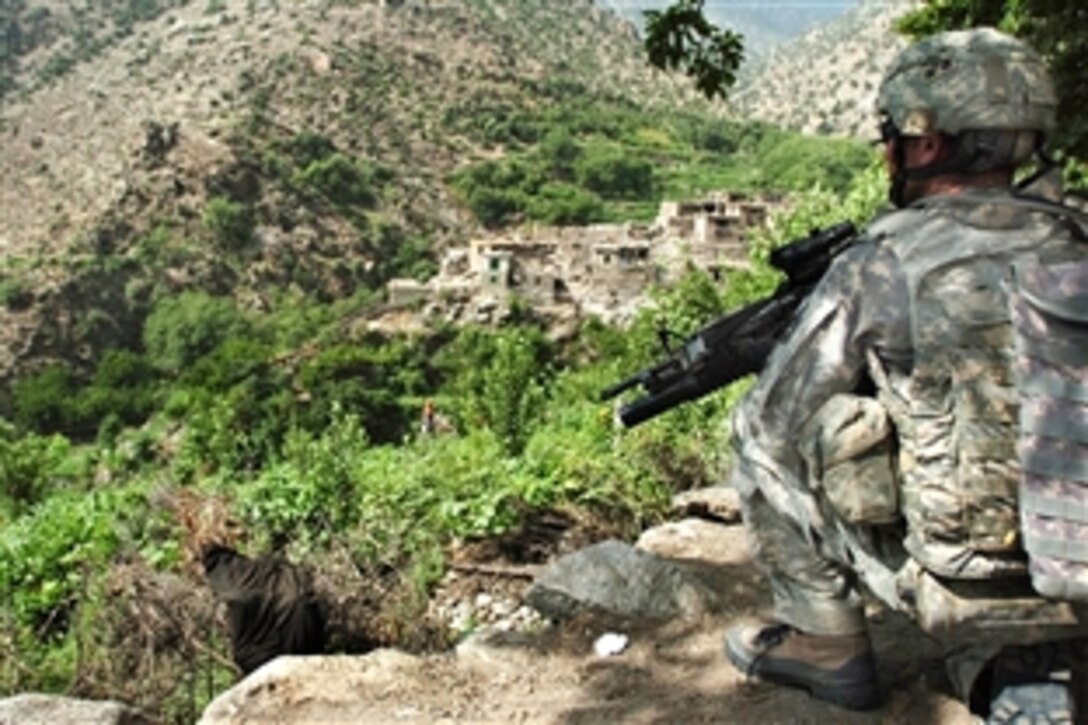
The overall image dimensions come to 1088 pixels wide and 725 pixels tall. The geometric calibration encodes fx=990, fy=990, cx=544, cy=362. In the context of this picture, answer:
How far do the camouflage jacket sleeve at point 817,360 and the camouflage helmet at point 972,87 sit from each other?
30cm

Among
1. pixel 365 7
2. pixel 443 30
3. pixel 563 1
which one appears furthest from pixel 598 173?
pixel 563 1

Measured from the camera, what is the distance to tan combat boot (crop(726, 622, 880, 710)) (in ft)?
8.45

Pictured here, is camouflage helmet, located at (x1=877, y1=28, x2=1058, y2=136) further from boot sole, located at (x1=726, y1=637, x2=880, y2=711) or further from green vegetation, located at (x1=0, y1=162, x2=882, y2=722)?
green vegetation, located at (x1=0, y1=162, x2=882, y2=722)

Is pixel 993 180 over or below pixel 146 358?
over

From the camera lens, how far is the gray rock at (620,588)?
367 centimetres

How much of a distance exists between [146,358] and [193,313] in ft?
10.7

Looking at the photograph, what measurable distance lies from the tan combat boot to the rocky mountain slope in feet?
305

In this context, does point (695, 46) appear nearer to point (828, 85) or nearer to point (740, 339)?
point (740, 339)

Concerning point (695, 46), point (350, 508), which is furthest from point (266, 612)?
point (695, 46)

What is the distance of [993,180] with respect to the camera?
85.4 inches

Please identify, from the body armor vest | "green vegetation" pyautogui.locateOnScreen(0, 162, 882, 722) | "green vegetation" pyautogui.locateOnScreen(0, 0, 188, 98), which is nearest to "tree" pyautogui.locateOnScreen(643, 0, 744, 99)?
"green vegetation" pyautogui.locateOnScreen(0, 162, 882, 722)

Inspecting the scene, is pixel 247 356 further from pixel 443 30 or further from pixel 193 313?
pixel 443 30

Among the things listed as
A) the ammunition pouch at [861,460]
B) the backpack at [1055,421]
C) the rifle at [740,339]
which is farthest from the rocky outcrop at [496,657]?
the backpack at [1055,421]

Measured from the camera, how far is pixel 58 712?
9.13 ft
